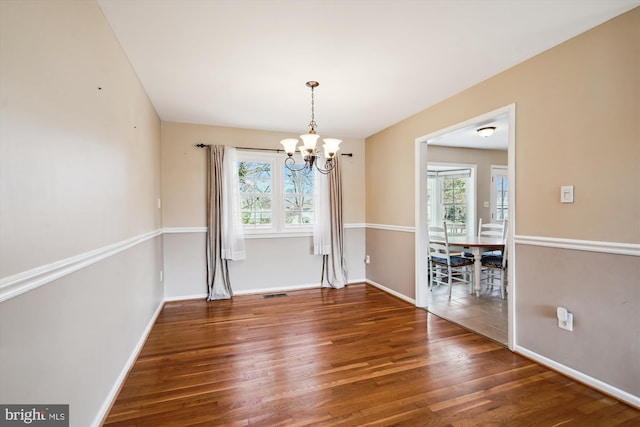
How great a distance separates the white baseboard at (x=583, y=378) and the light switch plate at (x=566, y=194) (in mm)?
1255

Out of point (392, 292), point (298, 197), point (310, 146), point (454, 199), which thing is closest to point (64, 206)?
point (310, 146)

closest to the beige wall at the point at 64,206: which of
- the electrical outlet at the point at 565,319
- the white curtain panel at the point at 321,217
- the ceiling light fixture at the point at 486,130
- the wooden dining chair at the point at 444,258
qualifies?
the white curtain panel at the point at 321,217

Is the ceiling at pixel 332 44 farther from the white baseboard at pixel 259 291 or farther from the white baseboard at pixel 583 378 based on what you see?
the white baseboard at pixel 259 291

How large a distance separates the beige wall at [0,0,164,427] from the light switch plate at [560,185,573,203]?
3114mm

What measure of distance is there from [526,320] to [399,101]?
2.51 meters

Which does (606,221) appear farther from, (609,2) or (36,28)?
(36,28)

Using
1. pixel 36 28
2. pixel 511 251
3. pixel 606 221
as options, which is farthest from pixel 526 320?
pixel 36 28

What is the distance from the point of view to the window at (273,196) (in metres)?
4.59

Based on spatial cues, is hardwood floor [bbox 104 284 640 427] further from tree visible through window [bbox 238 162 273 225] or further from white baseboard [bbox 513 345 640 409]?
tree visible through window [bbox 238 162 273 225]

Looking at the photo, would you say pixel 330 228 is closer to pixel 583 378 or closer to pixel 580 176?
pixel 580 176

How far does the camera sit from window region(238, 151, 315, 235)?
4.59 m

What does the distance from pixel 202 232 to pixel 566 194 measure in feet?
13.6

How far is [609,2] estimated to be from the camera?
6.03 ft

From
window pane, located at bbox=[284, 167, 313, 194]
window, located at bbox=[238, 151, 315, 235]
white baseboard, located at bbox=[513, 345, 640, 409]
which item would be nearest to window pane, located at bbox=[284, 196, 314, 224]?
window, located at bbox=[238, 151, 315, 235]
